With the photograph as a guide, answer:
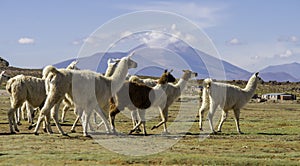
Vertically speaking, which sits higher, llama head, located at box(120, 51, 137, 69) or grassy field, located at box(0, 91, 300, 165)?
llama head, located at box(120, 51, 137, 69)

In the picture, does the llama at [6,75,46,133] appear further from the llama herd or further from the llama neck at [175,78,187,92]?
the llama neck at [175,78,187,92]

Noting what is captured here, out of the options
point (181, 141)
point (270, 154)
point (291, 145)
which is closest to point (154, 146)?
point (181, 141)

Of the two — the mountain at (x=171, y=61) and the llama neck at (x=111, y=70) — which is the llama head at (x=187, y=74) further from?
the llama neck at (x=111, y=70)

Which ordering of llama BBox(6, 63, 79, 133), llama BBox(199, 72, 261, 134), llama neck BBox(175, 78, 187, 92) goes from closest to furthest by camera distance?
llama BBox(6, 63, 79, 133) → llama BBox(199, 72, 261, 134) → llama neck BBox(175, 78, 187, 92)

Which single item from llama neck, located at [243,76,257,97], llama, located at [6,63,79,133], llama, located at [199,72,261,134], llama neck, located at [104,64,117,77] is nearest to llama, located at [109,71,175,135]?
llama neck, located at [104,64,117,77]

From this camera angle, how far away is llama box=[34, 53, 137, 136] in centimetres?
1886

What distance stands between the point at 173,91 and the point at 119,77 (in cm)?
329

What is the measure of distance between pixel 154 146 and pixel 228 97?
7060 mm

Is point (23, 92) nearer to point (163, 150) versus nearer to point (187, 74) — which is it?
point (163, 150)

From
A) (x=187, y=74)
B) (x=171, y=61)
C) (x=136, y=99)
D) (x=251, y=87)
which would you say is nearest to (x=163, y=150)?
(x=136, y=99)

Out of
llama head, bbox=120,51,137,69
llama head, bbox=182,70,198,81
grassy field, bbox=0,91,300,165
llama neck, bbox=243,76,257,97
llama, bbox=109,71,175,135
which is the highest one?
llama head, bbox=120,51,137,69

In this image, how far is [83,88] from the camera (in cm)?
1927

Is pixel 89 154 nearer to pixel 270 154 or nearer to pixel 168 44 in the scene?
pixel 270 154

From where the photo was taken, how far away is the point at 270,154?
54.0 feet
